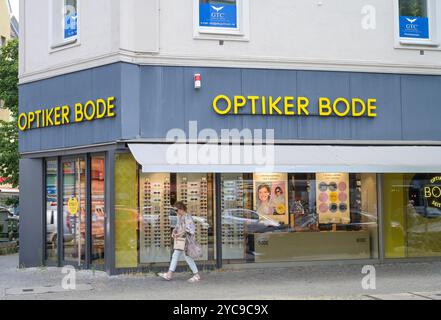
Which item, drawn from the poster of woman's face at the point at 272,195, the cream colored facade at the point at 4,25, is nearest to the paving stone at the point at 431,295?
the poster of woman's face at the point at 272,195

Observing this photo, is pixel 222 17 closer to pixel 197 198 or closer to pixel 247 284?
pixel 197 198

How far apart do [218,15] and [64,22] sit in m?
3.65

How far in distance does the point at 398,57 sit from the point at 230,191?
16.5 feet

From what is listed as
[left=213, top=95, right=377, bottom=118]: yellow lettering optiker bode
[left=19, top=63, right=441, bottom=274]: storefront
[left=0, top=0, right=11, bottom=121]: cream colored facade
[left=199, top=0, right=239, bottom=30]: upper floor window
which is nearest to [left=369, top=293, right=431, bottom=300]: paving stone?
[left=19, top=63, right=441, bottom=274]: storefront

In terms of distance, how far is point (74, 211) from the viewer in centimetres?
1437

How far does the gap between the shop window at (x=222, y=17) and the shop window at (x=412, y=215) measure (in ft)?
16.2

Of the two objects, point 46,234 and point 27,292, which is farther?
point 46,234

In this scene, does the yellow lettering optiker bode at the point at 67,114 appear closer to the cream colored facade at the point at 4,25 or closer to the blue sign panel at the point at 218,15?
the blue sign panel at the point at 218,15

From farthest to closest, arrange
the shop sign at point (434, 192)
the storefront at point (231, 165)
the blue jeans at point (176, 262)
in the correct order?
1. the shop sign at point (434, 192)
2. the storefront at point (231, 165)
3. the blue jeans at point (176, 262)

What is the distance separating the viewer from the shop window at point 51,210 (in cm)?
1495

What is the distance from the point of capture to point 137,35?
529 inches
